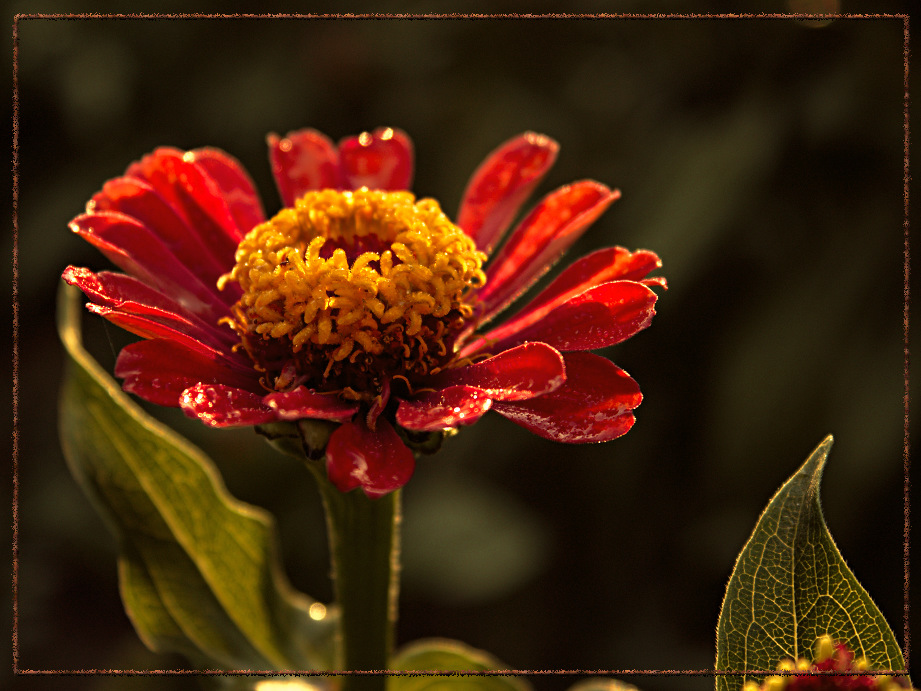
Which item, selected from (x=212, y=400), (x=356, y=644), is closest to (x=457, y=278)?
(x=212, y=400)

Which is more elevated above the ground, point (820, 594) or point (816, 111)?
point (816, 111)

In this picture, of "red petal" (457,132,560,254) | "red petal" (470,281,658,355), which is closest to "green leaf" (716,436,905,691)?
"red petal" (470,281,658,355)

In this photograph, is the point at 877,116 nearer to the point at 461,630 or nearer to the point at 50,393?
the point at 461,630

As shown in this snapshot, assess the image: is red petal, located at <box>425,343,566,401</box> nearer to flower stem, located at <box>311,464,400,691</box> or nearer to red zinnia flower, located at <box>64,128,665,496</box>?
red zinnia flower, located at <box>64,128,665,496</box>

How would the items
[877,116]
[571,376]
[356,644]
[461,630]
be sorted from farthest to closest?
[461,630]
[877,116]
[356,644]
[571,376]

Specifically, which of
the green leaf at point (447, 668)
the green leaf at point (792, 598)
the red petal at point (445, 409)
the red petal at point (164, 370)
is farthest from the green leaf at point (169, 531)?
the green leaf at point (792, 598)

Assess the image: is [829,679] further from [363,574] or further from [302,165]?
[302,165]

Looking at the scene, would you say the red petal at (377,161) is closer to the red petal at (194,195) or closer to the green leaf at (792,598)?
the red petal at (194,195)
